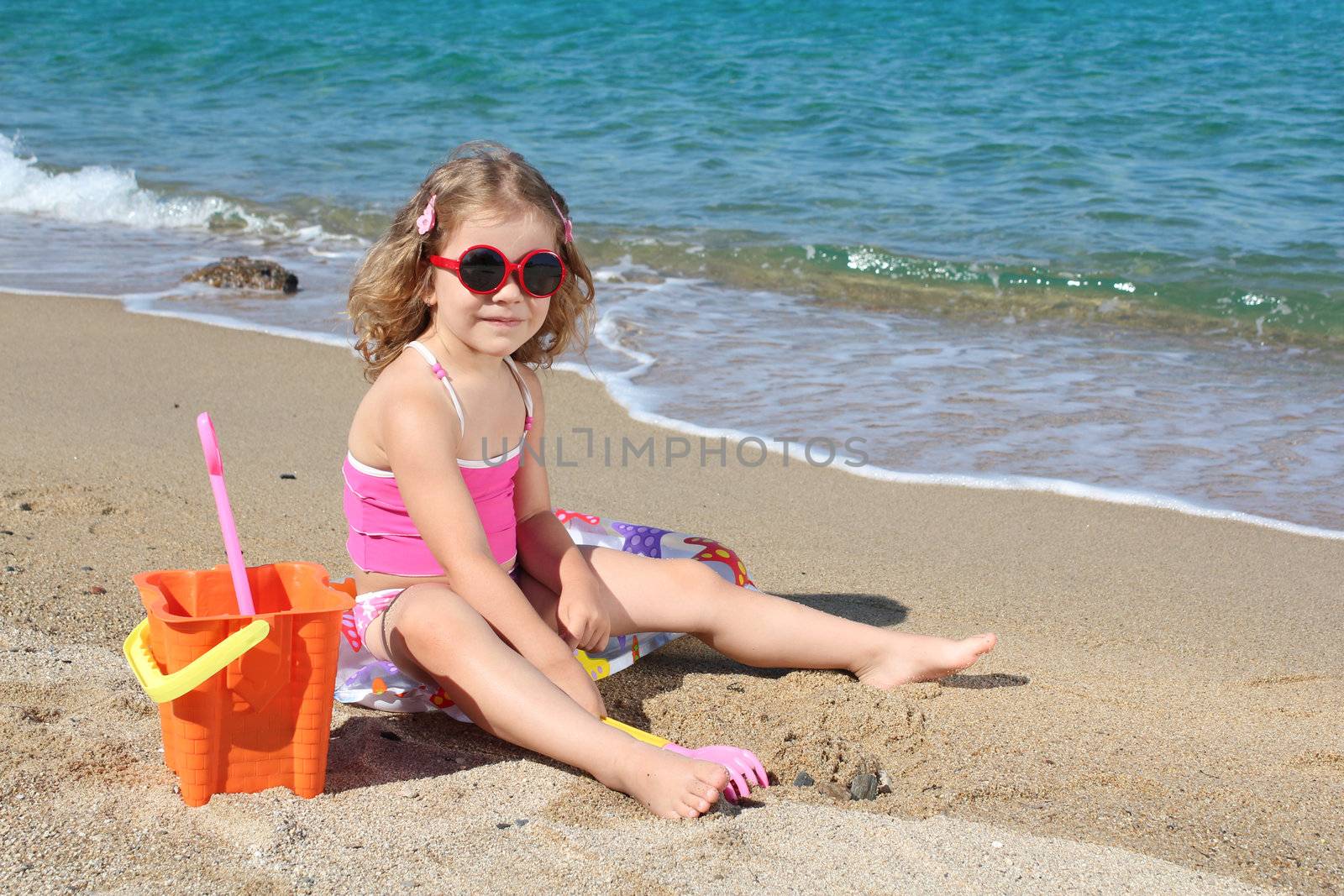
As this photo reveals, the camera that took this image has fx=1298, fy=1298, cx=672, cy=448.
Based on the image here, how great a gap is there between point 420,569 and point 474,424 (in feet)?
1.09

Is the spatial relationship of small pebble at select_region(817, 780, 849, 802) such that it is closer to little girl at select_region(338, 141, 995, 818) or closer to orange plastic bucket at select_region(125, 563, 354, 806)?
little girl at select_region(338, 141, 995, 818)

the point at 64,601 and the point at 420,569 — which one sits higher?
the point at 420,569

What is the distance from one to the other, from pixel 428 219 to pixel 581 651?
980mm

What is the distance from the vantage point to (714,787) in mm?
2209

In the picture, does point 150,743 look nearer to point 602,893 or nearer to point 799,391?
Result: point 602,893

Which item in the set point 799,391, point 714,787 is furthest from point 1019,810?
point 799,391

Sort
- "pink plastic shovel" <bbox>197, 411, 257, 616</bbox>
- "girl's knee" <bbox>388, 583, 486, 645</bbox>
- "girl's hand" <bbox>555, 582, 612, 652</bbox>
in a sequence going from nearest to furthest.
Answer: "pink plastic shovel" <bbox>197, 411, 257, 616</bbox>
"girl's knee" <bbox>388, 583, 486, 645</bbox>
"girl's hand" <bbox>555, 582, 612, 652</bbox>

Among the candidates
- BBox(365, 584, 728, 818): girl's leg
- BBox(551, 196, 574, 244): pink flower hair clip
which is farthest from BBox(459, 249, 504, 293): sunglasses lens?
BBox(365, 584, 728, 818): girl's leg

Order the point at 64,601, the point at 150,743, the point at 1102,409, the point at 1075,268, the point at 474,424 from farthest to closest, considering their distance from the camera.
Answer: the point at 1075,268 < the point at 1102,409 < the point at 64,601 < the point at 474,424 < the point at 150,743

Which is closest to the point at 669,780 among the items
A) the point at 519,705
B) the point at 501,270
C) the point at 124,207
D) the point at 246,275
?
the point at 519,705

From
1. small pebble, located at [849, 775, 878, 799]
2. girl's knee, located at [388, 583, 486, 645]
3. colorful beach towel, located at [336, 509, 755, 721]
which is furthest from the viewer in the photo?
colorful beach towel, located at [336, 509, 755, 721]

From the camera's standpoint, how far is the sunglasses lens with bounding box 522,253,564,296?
2.65 m

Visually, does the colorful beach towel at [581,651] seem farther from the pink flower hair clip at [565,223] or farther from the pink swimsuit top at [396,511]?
the pink flower hair clip at [565,223]

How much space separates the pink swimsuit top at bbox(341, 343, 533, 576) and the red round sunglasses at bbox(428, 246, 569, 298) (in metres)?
0.20
